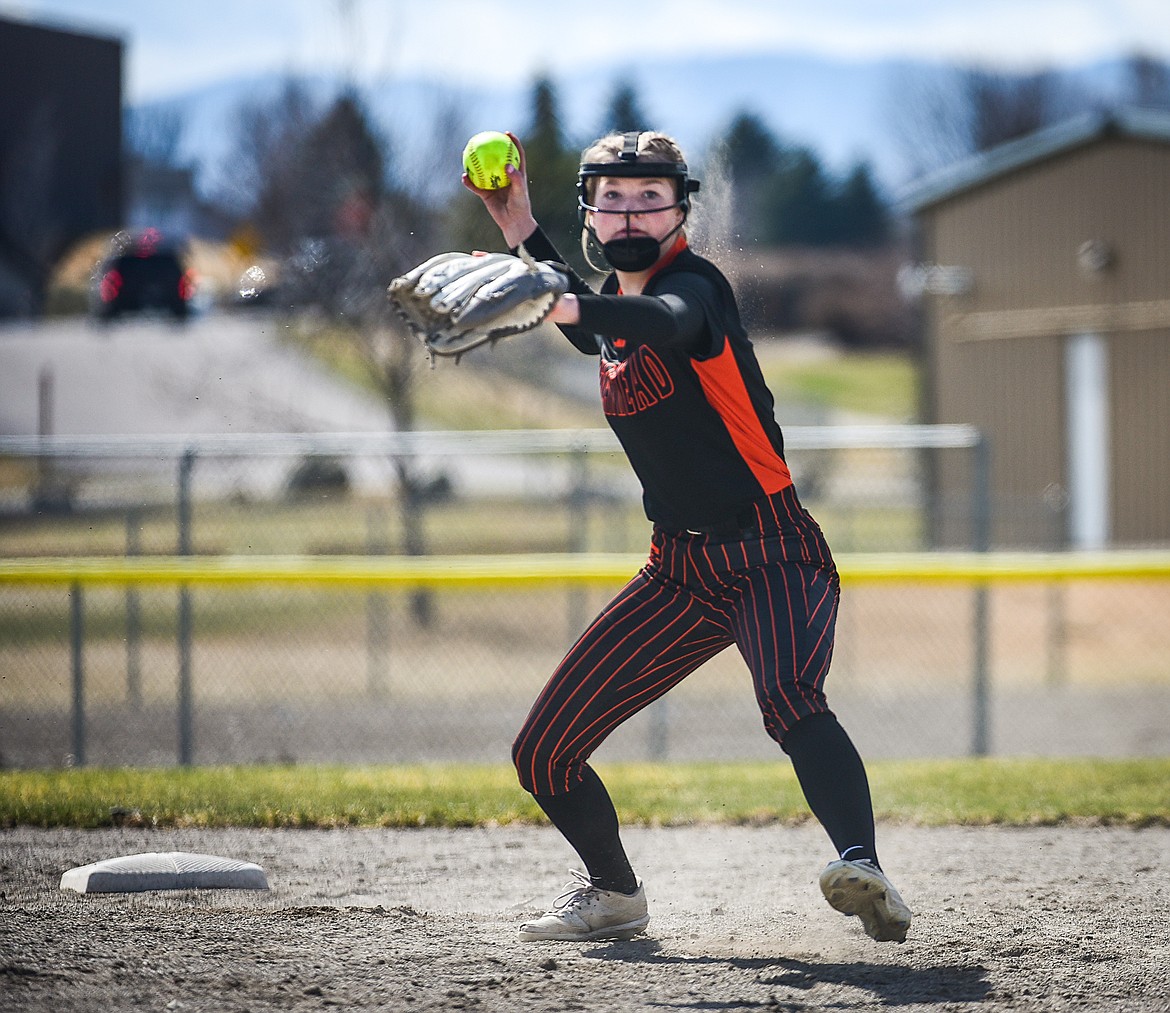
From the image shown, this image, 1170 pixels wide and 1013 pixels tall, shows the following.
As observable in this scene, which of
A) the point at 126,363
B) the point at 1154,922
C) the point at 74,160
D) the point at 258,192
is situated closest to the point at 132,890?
the point at 1154,922

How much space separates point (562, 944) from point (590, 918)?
0.34 feet

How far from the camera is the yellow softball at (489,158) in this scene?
4.04 m

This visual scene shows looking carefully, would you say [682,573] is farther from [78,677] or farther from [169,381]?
[169,381]

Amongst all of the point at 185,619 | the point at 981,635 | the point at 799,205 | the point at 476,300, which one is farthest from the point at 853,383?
the point at 476,300

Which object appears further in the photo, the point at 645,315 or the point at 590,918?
the point at 590,918

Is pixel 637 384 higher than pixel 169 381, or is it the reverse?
pixel 169 381

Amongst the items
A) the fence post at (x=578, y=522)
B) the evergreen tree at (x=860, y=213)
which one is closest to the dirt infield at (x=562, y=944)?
the fence post at (x=578, y=522)

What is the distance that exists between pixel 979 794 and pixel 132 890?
3704 millimetres

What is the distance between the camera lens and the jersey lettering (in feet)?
12.0

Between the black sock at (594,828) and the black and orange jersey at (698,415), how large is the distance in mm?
787

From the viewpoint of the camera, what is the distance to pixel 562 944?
3990 mm

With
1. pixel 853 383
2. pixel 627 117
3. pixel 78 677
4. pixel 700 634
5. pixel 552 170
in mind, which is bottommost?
pixel 78 677

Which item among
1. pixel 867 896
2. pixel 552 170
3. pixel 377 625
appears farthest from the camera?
pixel 552 170

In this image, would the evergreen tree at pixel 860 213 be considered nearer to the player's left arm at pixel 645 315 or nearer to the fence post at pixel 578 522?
the fence post at pixel 578 522
